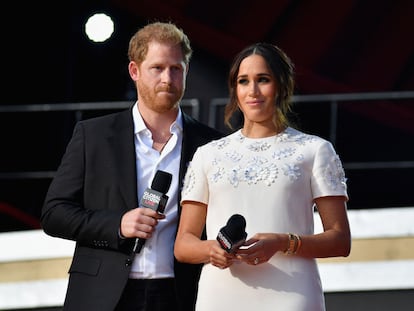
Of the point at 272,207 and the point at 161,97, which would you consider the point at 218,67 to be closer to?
the point at 161,97

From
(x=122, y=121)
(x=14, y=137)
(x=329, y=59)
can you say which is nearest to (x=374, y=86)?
(x=329, y=59)

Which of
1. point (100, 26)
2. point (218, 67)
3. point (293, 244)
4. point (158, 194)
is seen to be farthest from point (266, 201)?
point (100, 26)

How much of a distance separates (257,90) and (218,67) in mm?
3072

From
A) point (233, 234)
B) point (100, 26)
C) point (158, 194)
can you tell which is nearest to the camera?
point (233, 234)

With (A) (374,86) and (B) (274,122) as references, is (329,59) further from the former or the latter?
(B) (274,122)

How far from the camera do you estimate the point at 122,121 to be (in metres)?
3.45

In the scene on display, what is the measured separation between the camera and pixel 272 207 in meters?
2.87

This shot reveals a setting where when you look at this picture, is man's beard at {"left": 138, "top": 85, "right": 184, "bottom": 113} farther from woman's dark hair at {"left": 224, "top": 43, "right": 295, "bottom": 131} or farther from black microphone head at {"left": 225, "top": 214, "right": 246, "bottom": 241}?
black microphone head at {"left": 225, "top": 214, "right": 246, "bottom": 241}

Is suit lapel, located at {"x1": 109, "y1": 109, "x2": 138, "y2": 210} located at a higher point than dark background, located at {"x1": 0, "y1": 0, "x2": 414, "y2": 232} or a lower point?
lower

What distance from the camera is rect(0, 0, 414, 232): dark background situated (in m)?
5.73

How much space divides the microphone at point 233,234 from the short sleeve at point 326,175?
355mm

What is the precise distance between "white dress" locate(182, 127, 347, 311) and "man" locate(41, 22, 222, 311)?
27cm

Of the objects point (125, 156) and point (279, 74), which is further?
point (125, 156)

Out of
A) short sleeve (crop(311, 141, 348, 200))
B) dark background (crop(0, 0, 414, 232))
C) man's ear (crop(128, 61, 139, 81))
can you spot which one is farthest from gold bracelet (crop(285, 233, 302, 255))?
dark background (crop(0, 0, 414, 232))
